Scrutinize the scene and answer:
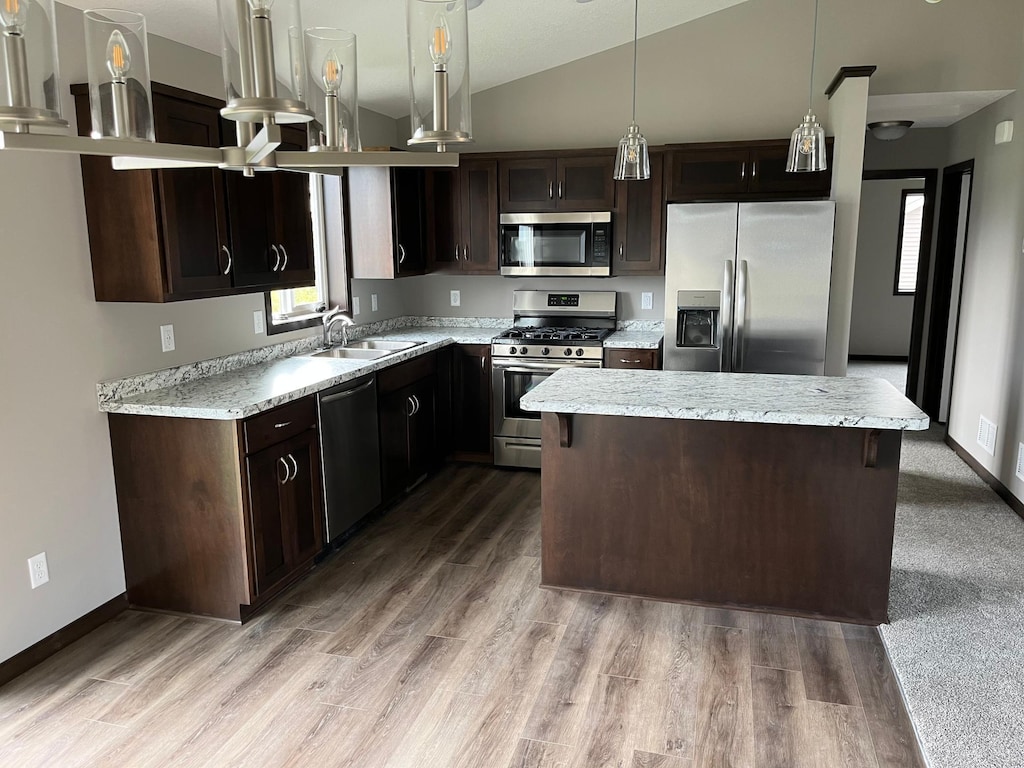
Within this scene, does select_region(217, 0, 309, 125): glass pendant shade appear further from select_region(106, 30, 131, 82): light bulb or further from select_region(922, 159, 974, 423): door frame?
select_region(922, 159, 974, 423): door frame

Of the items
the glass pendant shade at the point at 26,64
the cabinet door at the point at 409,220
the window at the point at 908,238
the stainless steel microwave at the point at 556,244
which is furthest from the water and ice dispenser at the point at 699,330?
the window at the point at 908,238

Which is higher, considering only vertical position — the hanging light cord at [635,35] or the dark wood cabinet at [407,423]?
the hanging light cord at [635,35]

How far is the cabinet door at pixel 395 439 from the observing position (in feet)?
13.8

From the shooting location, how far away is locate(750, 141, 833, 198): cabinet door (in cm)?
468

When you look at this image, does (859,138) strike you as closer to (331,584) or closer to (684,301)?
(684,301)

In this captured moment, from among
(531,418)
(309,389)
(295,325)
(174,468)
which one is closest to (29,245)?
(174,468)

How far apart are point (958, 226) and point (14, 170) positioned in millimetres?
6113

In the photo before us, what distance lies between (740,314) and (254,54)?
3814 millimetres

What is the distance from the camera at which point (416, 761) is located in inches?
88.8

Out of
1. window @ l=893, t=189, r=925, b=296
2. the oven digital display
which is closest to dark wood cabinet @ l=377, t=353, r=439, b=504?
the oven digital display

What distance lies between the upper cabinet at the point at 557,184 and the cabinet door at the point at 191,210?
2349mm

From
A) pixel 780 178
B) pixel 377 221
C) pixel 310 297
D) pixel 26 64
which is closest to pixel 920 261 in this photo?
pixel 780 178

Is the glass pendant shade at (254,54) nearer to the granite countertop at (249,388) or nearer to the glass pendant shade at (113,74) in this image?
the glass pendant shade at (113,74)

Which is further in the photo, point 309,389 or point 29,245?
point 309,389
